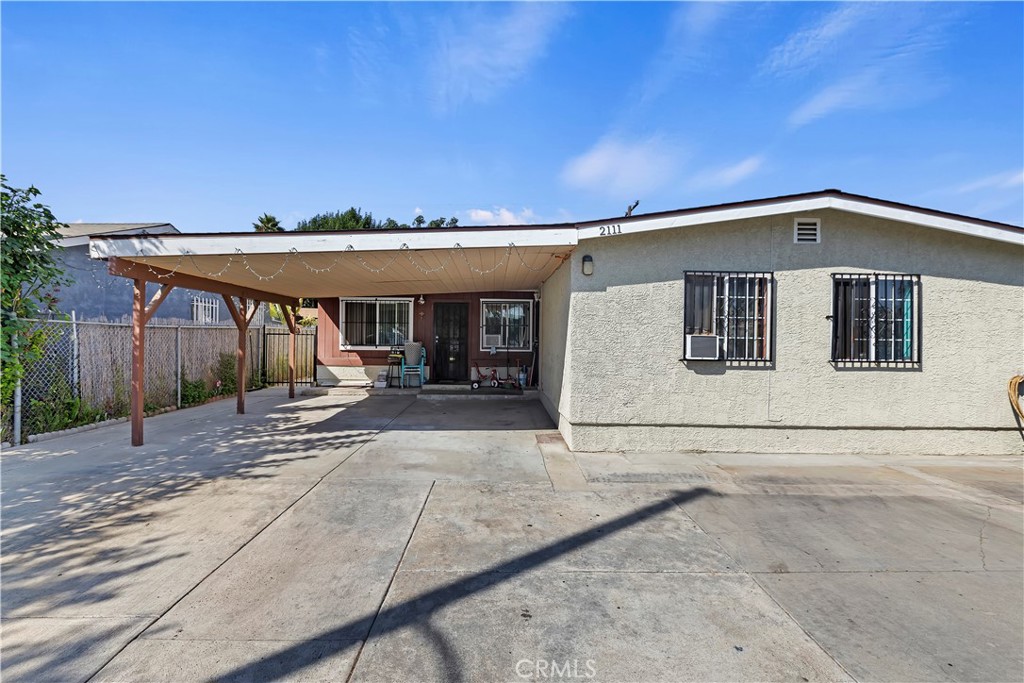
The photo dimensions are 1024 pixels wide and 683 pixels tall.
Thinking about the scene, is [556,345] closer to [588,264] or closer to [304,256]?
[588,264]

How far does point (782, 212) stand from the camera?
5.82 metres

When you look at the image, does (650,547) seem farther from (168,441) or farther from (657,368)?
(168,441)

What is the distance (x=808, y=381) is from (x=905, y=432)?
160 cm

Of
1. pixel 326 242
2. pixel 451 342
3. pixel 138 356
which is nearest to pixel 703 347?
pixel 326 242

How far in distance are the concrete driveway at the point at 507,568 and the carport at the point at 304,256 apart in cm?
257

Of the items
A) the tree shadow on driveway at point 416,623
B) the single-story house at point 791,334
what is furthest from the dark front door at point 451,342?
the tree shadow on driveway at point 416,623

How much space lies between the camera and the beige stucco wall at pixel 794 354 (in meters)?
6.12

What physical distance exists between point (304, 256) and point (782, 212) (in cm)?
653

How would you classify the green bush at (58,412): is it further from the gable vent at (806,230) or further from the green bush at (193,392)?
the gable vent at (806,230)

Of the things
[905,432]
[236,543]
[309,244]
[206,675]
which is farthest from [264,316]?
[905,432]

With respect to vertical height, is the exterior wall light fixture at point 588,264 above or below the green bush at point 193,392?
above

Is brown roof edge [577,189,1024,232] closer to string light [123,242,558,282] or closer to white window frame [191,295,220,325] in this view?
string light [123,242,558,282]

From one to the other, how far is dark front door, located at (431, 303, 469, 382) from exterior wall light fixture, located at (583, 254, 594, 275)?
6746 millimetres

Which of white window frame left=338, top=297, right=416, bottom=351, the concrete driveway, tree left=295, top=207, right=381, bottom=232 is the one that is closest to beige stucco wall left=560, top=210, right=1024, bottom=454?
the concrete driveway
